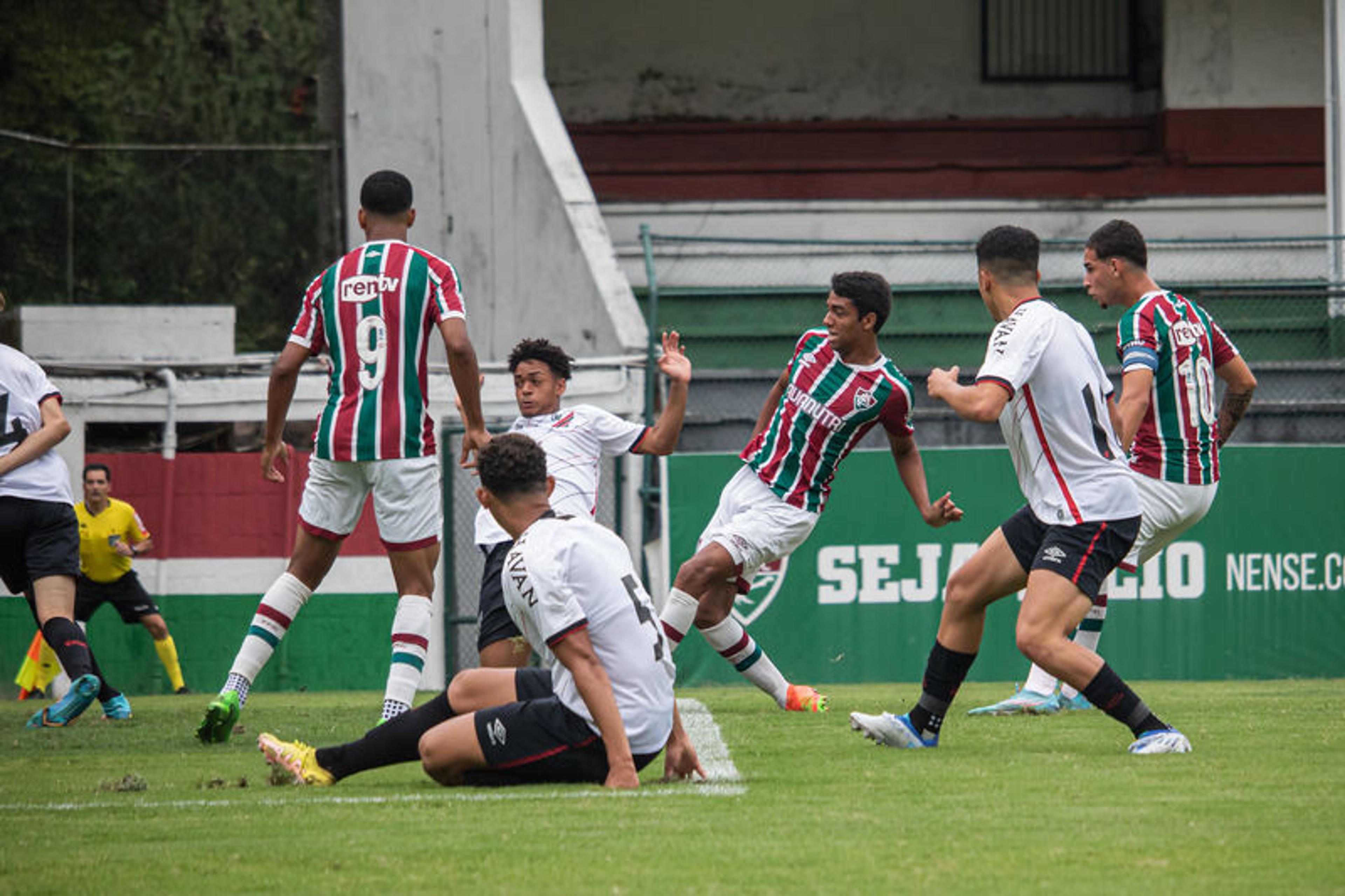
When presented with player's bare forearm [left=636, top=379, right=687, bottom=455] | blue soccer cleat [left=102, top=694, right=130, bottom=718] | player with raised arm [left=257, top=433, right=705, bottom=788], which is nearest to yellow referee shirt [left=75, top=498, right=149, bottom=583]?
blue soccer cleat [left=102, top=694, right=130, bottom=718]

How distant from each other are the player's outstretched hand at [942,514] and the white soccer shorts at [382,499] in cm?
223

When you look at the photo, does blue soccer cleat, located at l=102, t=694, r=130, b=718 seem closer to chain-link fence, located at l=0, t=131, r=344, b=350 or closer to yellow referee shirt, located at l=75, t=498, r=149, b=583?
yellow referee shirt, located at l=75, t=498, r=149, b=583

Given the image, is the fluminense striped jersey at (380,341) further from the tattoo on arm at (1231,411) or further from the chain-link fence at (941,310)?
the chain-link fence at (941,310)

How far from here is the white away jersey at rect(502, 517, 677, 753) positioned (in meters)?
5.90

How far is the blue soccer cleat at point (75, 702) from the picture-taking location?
27.7ft

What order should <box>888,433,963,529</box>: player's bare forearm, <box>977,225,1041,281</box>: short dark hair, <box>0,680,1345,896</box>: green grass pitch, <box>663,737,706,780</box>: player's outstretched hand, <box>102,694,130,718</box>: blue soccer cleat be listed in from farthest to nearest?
<box>102,694,130,718</box>: blue soccer cleat < <box>888,433,963,529</box>: player's bare forearm < <box>977,225,1041,281</box>: short dark hair < <box>663,737,706,780</box>: player's outstretched hand < <box>0,680,1345,896</box>: green grass pitch

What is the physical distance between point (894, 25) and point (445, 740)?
1824cm

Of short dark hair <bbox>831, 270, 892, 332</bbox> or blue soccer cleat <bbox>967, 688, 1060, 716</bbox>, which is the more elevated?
short dark hair <bbox>831, 270, 892, 332</bbox>

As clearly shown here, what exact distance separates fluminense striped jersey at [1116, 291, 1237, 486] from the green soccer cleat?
4507mm

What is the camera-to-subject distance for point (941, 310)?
18.2 m

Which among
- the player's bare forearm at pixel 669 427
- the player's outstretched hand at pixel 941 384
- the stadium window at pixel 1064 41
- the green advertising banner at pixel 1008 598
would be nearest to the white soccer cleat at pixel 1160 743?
the player's outstretched hand at pixel 941 384

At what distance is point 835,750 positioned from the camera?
24.7 ft

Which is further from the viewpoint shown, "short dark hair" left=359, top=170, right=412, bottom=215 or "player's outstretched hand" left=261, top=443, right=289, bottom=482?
"player's outstretched hand" left=261, top=443, right=289, bottom=482

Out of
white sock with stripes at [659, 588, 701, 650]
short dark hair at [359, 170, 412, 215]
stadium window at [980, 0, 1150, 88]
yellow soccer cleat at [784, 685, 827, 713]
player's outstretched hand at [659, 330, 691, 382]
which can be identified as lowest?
yellow soccer cleat at [784, 685, 827, 713]
